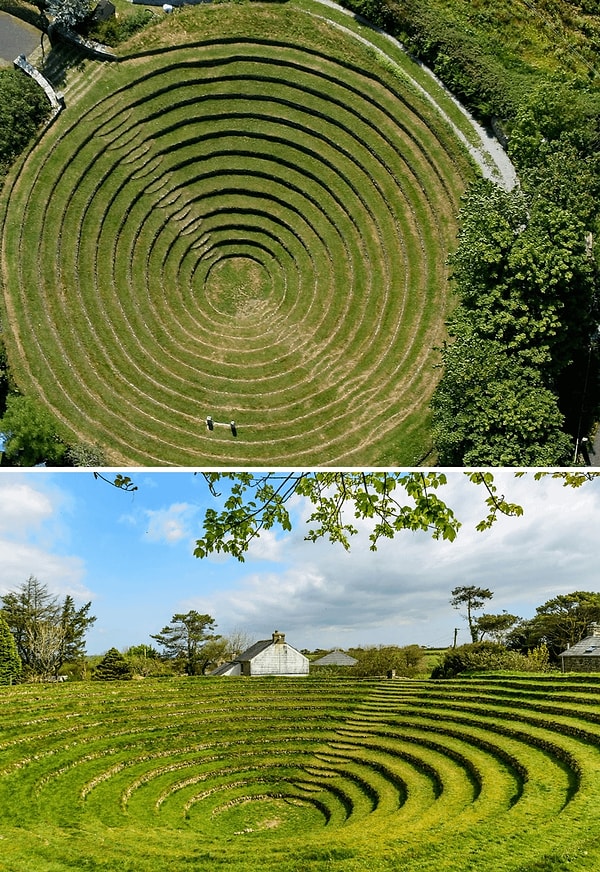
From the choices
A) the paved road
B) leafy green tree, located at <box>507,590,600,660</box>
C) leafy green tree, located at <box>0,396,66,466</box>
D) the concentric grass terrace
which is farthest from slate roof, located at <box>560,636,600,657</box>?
the paved road

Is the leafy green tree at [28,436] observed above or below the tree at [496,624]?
above

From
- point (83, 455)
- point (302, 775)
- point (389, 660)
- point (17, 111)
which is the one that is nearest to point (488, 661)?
point (389, 660)

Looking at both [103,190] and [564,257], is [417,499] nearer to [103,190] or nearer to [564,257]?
[564,257]

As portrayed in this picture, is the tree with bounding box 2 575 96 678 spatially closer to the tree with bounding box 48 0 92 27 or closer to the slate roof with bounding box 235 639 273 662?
the slate roof with bounding box 235 639 273 662

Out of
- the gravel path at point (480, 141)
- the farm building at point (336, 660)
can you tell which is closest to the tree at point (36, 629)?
the farm building at point (336, 660)

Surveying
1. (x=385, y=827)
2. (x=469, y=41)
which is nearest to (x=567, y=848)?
(x=385, y=827)

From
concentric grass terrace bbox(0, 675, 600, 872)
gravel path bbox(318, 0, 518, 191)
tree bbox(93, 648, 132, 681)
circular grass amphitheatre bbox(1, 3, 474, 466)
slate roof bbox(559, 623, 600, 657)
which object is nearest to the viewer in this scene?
concentric grass terrace bbox(0, 675, 600, 872)

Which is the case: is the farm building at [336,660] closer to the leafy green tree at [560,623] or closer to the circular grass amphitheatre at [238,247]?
A: the leafy green tree at [560,623]
